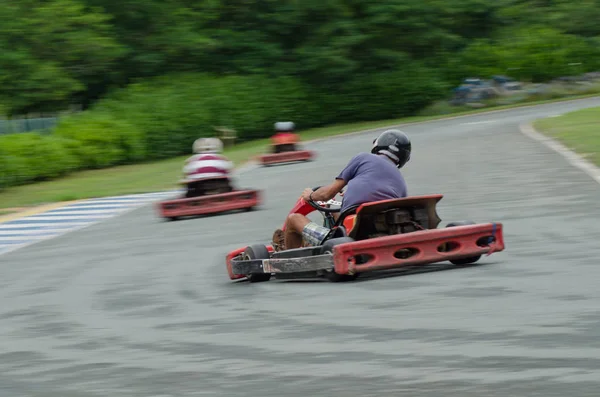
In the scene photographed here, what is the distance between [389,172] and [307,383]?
3.71 metres

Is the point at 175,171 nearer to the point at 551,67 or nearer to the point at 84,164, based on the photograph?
the point at 84,164

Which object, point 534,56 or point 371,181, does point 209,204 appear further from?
point 534,56

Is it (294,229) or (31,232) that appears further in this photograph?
(31,232)

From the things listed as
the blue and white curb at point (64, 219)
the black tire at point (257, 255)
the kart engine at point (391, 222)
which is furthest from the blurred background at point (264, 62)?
the kart engine at point (391, 222)

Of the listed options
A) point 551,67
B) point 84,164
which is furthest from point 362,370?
point 551,67

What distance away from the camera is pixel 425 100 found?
46094mm

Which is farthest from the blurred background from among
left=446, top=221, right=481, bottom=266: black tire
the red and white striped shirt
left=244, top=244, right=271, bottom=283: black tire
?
left=446, top=221, right=481, bottom=266: black tire

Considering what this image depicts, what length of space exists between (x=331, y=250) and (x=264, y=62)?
37.1m

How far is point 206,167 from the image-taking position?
16812 millimetres

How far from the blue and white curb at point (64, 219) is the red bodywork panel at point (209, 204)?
1.49 metres

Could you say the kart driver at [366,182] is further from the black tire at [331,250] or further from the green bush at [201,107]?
the green bush at [201,107]

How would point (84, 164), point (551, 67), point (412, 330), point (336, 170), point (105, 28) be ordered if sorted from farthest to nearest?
point (551, 67)
point (105, 28)
point (84, 164)
point (336, 170)
point (412, 330)

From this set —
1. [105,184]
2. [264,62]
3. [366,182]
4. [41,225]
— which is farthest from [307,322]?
[264,62]

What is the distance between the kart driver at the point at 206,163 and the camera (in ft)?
54.8
